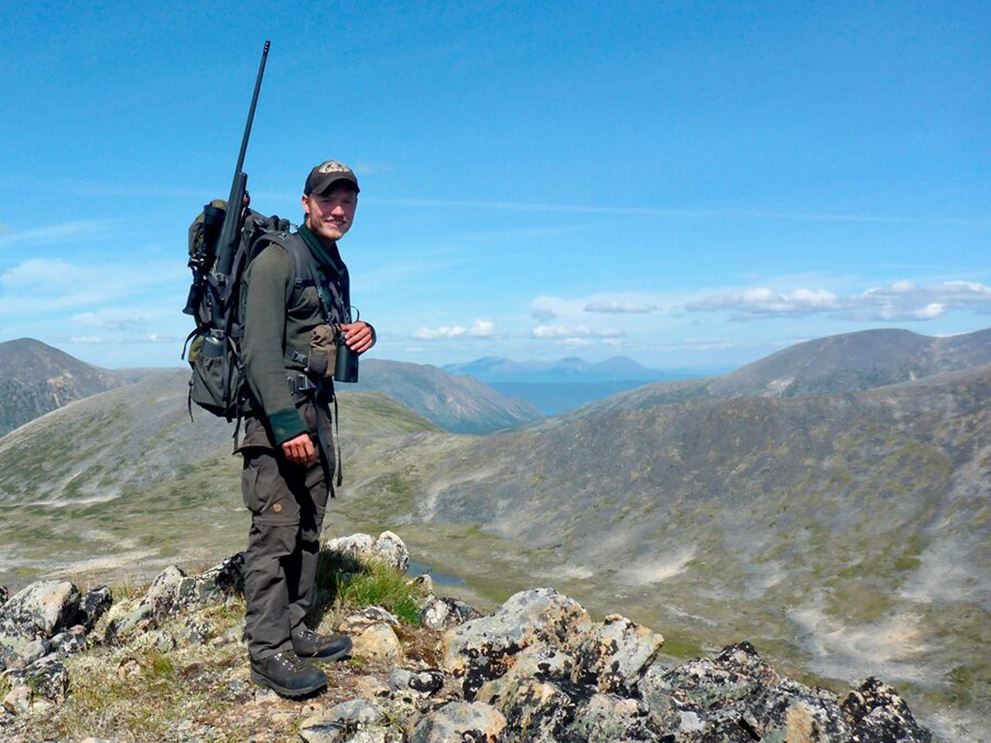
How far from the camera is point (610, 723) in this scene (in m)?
6.73

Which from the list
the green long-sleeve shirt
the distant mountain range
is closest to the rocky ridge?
the green long-sleeve shirt

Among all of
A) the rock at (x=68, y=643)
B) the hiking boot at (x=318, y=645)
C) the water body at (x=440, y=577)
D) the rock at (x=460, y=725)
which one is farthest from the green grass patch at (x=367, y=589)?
the water body at (x=440, y=577)

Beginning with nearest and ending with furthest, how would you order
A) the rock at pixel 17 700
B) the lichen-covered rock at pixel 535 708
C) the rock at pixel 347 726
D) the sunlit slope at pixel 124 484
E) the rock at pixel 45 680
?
the lichen-covered rock at pixel 535 708 < the rock at pixel 347 726 < the rock at pixel 17 700 < the rock at pixel 45 680 < the sunlit slope at pixel 124 484

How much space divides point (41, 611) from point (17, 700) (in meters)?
3.51

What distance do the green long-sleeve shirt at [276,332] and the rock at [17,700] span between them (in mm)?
3971

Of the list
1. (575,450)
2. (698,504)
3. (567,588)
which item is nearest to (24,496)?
(575,450)

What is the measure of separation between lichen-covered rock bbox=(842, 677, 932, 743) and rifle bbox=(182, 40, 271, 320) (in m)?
8.16

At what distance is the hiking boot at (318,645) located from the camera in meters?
8.64

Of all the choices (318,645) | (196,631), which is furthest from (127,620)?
(318,645)

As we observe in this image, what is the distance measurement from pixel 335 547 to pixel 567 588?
72220 mm

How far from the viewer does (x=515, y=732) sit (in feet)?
22.3

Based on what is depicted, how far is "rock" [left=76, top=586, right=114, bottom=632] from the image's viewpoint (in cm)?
1131

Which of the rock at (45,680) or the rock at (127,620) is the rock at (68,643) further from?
the rock at (45,680)

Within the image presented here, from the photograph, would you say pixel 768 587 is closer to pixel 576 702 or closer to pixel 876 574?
pixel 876 574
